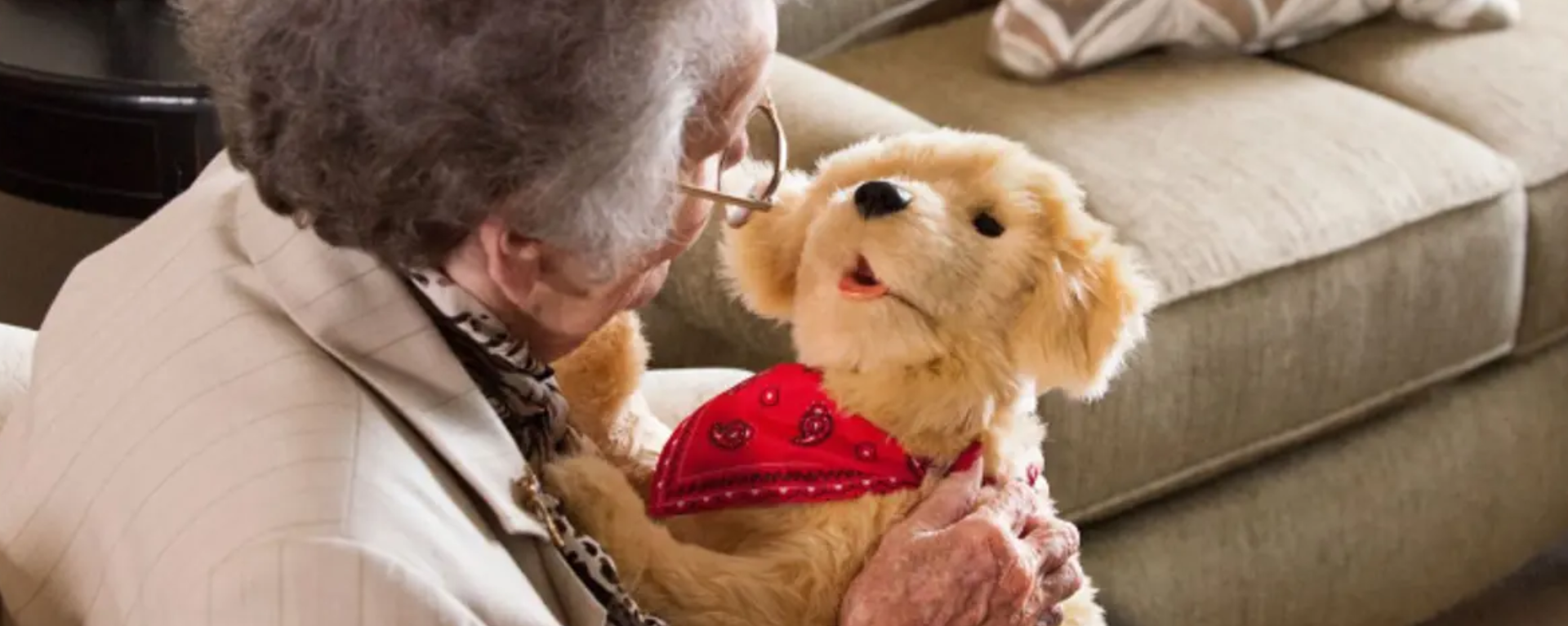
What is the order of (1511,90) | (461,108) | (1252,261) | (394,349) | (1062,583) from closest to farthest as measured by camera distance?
(461,108)
(394,349)
(1062,583)
(1252,261)
(1511,90)

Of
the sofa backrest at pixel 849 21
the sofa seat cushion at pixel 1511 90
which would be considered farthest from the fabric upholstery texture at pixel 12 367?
the sofa seat cushion at pixel 1511 90

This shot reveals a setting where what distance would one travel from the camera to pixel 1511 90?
187 centimetres

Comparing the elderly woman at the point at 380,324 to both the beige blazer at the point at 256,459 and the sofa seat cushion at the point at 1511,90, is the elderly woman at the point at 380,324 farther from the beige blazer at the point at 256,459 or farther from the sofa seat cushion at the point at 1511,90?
the sofa seat cushion at the point at 1511,90

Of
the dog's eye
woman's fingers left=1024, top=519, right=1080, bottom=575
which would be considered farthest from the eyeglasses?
woman's fingers left=1024, top=519, right=1080, bottom=575

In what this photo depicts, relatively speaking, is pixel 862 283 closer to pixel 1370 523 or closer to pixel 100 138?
pixel 100 138

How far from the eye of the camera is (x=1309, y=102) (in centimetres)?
182

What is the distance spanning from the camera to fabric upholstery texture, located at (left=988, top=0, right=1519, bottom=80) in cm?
186

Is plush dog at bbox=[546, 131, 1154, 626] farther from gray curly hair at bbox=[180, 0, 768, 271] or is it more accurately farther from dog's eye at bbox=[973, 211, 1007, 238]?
gray curly hair at bbox=[180, 0, 768, 271]

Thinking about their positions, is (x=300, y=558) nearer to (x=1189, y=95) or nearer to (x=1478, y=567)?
(x=1189, y=95)

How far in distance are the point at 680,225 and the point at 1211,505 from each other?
0.89 m

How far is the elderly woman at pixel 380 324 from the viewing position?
74 cm

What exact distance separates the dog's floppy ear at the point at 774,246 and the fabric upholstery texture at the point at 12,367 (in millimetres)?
455

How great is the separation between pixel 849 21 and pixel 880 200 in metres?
1.12

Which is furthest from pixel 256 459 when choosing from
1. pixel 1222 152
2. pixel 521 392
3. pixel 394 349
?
pixel 1222 152
